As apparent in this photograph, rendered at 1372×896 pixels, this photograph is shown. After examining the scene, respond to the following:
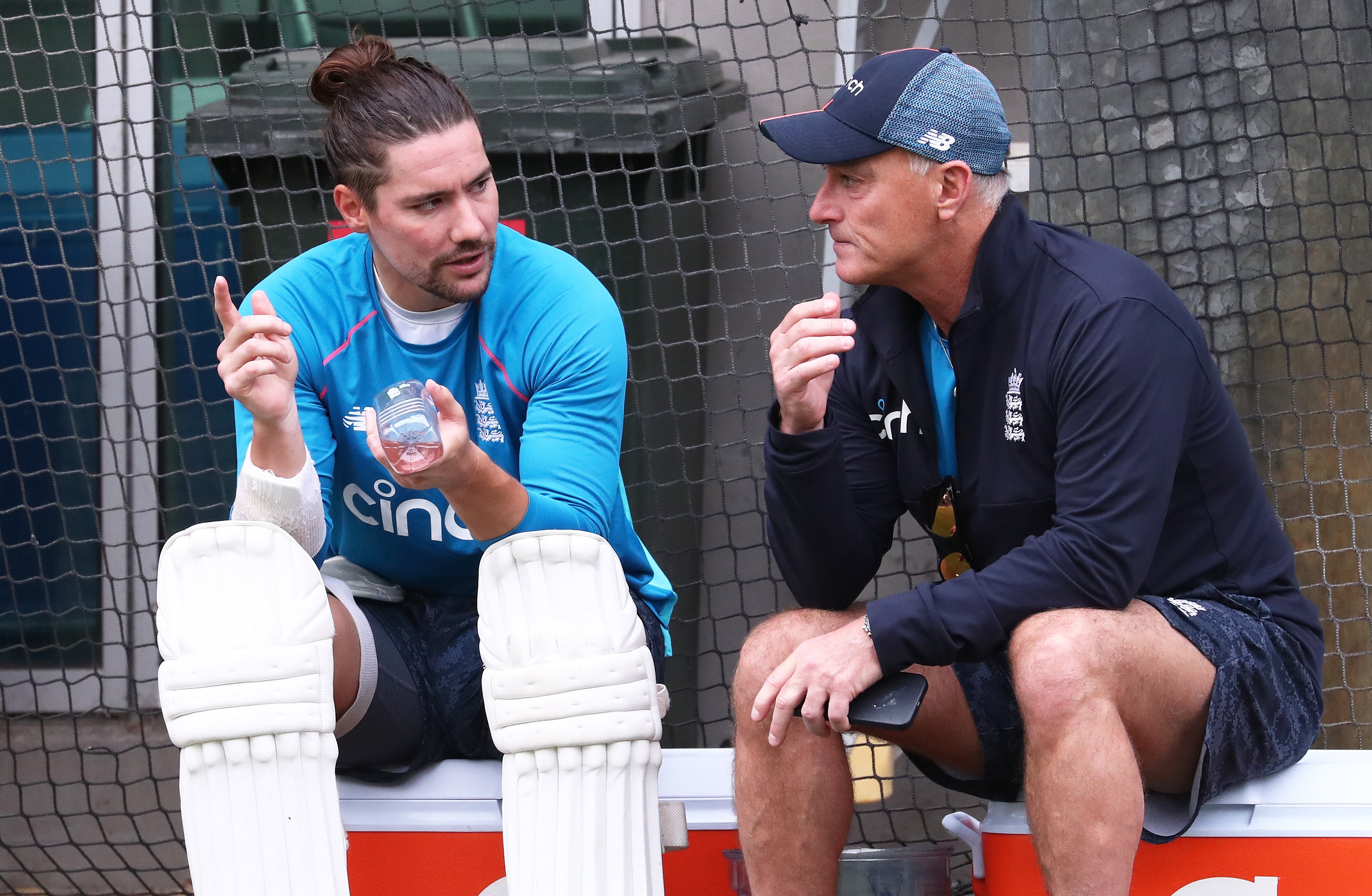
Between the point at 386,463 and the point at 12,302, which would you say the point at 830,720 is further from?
the point at 12,302

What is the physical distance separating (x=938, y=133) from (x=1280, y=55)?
1.00 metres

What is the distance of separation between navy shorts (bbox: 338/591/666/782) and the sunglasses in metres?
0.41

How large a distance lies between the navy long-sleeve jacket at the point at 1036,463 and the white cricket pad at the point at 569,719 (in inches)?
11.6

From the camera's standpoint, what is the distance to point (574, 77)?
2500mm

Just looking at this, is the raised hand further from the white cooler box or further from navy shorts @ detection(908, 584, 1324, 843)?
the white cooler box

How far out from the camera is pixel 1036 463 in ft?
5.32

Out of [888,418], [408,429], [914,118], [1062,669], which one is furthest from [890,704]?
[914,118]

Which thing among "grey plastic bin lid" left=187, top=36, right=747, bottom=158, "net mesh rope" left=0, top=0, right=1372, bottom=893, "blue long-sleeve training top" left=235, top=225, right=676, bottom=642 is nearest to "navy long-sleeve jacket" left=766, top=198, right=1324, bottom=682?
"blue long-sleeve training top" left=235, top=225, right=676, bottom=642

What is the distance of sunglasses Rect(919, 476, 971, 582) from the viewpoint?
1719 mm

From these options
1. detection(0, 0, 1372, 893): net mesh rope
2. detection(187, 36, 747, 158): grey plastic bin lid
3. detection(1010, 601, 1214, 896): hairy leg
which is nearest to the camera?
detection(1010, 601, 1214, 896): hairy leg

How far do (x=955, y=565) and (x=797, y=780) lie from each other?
40cm

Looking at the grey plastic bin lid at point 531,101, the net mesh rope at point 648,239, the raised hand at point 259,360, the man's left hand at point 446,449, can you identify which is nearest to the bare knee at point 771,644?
the man's left hand at point 446,449

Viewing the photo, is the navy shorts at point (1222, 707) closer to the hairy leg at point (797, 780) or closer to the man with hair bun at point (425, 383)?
the hairy leg at point (797, 780)

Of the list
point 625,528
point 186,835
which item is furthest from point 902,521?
point 186,835
